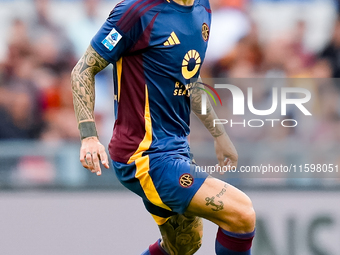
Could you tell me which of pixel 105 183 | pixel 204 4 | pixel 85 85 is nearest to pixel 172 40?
pixel 204 4

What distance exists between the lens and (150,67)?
11.4 ft

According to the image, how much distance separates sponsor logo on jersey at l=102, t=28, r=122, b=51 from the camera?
334 centimetres

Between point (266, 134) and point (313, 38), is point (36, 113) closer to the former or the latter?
point (266, 134)

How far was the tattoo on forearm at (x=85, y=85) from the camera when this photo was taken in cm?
337

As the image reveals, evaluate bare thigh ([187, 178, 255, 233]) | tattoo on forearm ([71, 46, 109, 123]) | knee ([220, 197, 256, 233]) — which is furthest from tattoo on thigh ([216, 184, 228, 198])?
tattoo on forearm ([71, 46, 109, 123])

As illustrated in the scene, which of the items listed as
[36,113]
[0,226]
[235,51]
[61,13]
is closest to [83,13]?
[61,13]

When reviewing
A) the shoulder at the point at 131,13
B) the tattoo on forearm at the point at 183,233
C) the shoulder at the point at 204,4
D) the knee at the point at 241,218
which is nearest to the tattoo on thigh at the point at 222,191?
the knee at the point at 241,218

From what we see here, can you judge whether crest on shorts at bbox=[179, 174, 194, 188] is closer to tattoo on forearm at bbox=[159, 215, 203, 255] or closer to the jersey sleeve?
tattoo on forearm at bbox=[159, 215, 203, 255]

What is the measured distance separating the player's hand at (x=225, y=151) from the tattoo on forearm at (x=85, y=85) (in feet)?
3.66

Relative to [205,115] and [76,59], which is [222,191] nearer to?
[205,115]

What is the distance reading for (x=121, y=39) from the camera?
334 centimetres

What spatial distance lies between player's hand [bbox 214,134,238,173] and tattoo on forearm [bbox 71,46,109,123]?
1117mm

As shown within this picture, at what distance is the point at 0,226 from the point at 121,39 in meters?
3.03

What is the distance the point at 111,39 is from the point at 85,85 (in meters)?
0.32
